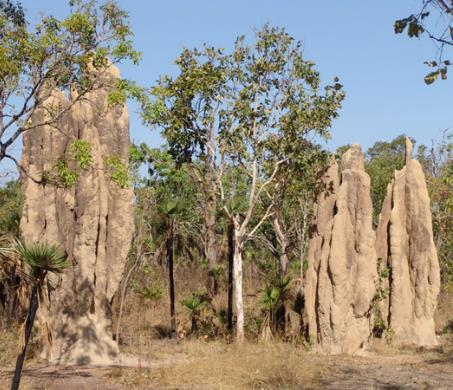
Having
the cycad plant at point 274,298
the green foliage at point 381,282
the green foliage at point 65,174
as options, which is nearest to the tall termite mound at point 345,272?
the green foliage at point 381,282

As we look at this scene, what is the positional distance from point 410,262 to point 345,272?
3.87 meters

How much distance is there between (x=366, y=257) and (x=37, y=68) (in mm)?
10704

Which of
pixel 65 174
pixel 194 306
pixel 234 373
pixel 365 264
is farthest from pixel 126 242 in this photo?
pixel 365 264

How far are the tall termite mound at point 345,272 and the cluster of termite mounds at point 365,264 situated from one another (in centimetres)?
3

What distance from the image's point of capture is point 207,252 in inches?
1202

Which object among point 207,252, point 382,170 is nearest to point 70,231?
point 207,252

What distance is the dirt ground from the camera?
1356 centimetres

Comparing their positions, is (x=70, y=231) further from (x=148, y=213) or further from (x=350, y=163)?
(x=148, y=213)

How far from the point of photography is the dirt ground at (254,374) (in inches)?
534

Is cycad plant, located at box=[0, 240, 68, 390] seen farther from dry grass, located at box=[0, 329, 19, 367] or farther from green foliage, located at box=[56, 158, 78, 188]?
dry grass, located at box=[0, 329, 19, 367]

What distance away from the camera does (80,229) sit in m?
17.0

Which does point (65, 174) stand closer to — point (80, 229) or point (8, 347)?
point (80, 229)

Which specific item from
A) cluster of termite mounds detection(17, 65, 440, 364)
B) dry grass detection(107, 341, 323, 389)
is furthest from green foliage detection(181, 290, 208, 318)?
dry grass detection(107, 341, 323, 389)

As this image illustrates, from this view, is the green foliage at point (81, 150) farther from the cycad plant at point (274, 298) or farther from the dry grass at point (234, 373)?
the cycad plant at point (274, 298)
